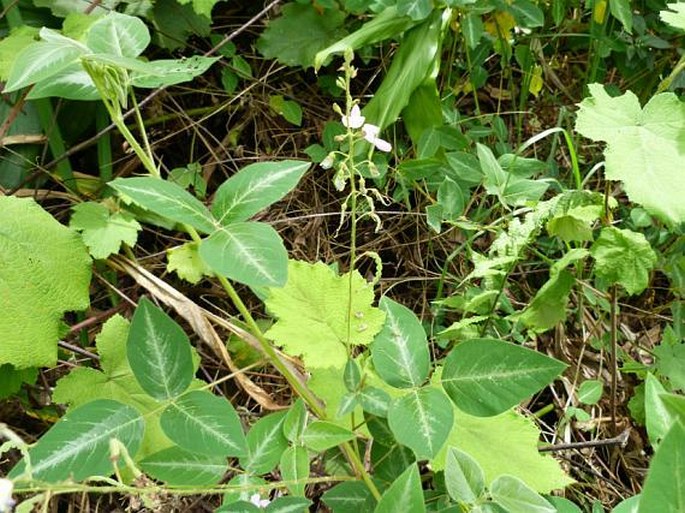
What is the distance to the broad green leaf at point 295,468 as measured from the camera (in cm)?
95

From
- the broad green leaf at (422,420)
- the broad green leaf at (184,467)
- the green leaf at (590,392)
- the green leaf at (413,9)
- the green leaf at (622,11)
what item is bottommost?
the green leaf at (590,392)

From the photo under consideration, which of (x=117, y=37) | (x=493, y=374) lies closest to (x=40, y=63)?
(x=117, y=37)

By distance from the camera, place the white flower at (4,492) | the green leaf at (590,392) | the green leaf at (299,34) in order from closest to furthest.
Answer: the white flower at (4,492), the green leaf at (590,392), the green leaf at (299,34)

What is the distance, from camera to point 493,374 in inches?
36.9

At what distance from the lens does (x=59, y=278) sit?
1.35m

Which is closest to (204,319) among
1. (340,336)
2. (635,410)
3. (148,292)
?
(148,292)

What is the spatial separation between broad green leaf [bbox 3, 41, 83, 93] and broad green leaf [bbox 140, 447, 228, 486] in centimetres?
47

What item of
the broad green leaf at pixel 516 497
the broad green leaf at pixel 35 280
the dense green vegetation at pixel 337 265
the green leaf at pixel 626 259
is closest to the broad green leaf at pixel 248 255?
the dense green vegetation at pixel 337 265

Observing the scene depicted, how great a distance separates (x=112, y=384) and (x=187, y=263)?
311 millimetres

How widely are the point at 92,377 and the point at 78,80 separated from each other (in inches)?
A: 18.6

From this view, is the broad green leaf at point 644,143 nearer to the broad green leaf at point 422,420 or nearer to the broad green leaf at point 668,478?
the broad green leaf at point 422,420

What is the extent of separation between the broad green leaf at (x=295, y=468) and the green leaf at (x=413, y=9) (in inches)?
37.8

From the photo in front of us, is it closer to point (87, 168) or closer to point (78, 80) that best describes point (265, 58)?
point (87, 168)

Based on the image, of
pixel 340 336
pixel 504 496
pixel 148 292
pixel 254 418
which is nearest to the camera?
pixel 504 496
